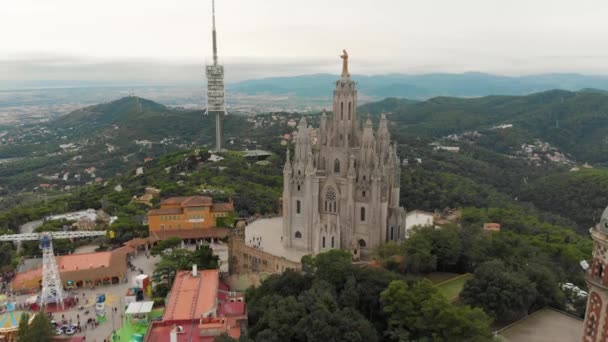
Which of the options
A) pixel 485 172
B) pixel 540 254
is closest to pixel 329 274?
pixel 540 254

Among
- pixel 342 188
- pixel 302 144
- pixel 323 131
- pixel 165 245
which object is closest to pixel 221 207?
pixel 165 245

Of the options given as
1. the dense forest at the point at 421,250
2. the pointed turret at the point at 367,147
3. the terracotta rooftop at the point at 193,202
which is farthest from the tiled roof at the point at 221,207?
the pointed turret at the point at 367,147

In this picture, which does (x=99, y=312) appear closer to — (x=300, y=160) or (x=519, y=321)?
(x=300, y=160)

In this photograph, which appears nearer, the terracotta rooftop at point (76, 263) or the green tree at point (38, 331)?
the green tree at point (38, 331)

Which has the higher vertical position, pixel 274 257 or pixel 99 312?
pixel 274 257

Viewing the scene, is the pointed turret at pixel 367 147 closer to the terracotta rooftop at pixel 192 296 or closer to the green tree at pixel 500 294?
the green tree at pixel 500 294

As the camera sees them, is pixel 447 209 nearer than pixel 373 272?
No
